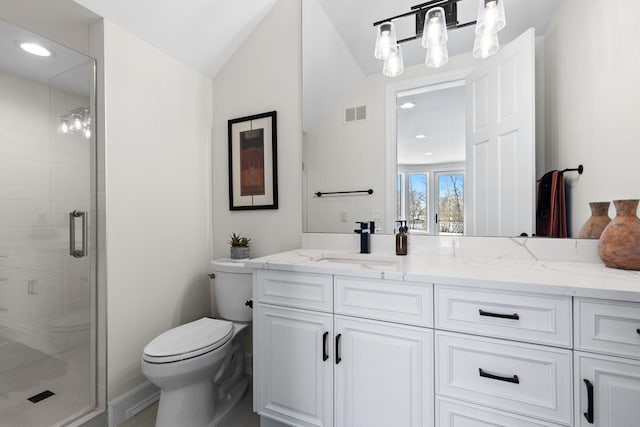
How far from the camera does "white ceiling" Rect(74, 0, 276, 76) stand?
5.28ft

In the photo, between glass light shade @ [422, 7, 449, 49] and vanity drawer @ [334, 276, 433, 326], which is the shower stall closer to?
vanity drawer @ [334, 276, 433, 326]

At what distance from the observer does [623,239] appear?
42.8 inches

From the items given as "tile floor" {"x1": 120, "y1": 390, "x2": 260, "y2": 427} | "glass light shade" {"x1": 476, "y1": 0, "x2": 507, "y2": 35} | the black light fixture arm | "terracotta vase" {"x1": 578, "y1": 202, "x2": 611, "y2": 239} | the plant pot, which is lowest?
"tile floor" {"x1": 120, "y1": 390, "x2": 260, "y2": 427}

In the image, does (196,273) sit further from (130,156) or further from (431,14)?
(431,14)

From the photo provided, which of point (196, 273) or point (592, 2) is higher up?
point (592, 2)

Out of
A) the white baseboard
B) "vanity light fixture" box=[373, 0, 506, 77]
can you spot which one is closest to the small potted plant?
the white baseboard

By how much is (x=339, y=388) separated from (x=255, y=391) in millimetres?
450

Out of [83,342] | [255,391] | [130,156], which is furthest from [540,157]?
[83,342]

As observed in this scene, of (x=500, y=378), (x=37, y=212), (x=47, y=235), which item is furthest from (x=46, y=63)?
(x=500, y=378)

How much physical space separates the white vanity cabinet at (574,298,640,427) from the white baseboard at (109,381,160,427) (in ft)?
6.57

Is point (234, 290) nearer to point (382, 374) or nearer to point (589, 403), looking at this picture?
point (382, 374)

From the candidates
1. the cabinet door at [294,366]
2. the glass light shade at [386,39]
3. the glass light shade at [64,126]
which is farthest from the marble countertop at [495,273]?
the glass light shade at [64,126]

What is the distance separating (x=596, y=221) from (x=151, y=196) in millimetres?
2268

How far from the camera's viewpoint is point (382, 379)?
3.85 feet
